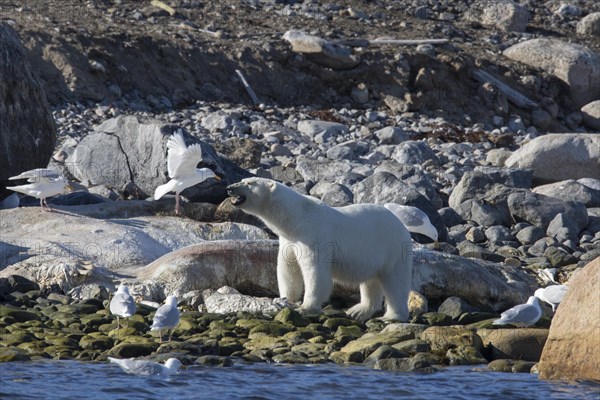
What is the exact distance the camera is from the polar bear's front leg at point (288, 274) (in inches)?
424

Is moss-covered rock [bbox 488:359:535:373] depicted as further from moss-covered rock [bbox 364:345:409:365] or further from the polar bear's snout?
the polar bear's snout

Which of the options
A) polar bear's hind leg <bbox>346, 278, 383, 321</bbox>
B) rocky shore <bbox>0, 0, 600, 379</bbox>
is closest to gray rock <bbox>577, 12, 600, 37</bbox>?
rocky shore <bbox>0, 0, 600, 379</bbox>

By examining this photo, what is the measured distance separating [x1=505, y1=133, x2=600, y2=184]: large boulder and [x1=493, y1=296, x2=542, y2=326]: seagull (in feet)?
41.2


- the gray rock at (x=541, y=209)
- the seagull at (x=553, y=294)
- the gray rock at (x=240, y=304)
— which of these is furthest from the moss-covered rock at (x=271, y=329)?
the gray rock at (x=541, y=209)

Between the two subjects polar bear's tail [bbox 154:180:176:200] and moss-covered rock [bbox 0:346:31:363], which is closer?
moss-covered rock [bbox 0:346:31:363]

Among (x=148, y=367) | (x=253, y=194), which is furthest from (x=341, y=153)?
(x=148, y=367)

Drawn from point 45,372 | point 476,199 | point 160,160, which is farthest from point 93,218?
point 476,199

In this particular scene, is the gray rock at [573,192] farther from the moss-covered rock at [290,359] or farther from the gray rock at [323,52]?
the moss-covered rock at [290,359]

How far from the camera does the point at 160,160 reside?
16.8 metres

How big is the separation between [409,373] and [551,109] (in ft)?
72.6

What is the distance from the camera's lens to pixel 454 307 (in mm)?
11453

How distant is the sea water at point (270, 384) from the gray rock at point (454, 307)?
218 centimetres

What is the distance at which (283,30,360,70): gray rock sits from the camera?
29188 mm

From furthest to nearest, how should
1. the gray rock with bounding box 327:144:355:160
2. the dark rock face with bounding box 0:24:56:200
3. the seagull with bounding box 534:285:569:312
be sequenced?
the gray rock with bounding box 327:144:355:160
the dark rock face with bounding box 0:24:56:200
the seagull with bounding box 534:285:569:312
